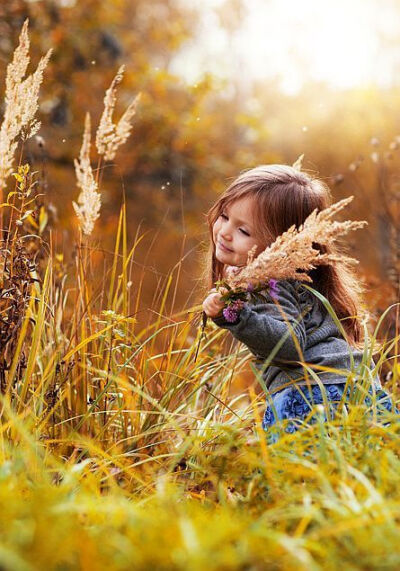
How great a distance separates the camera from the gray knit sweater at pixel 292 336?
2014 mm

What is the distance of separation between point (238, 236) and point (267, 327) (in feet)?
1.41

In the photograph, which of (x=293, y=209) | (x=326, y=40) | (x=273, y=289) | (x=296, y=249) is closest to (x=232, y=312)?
(x=273, y=289)

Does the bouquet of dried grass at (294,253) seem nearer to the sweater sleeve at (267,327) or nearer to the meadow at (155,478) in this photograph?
the sweater sleeve at (267,327)

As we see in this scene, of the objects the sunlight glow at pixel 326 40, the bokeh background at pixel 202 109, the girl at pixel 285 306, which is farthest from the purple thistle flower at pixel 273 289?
the sunlight glow at pixel 326 40

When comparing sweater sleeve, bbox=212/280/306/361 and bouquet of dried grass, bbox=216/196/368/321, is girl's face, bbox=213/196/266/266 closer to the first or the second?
sweater sleeve, bbox=212/280/306/361

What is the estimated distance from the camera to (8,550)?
894 mm

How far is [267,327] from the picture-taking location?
6.62 ft

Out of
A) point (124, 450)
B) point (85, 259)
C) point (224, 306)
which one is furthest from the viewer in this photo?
point (85, 259)

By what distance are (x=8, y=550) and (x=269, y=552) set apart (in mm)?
354

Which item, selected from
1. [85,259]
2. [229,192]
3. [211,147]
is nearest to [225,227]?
[229,192]

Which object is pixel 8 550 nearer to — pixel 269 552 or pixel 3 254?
pixel 269 552

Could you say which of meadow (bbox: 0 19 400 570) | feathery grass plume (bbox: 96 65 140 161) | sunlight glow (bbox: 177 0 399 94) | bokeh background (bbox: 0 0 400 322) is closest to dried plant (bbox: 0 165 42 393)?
meadow (bbox: 0 19 400 570)

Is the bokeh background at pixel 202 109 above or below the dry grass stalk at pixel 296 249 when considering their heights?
above

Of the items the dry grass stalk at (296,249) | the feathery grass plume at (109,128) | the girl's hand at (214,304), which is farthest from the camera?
the feathery grass plume at (109,128)
